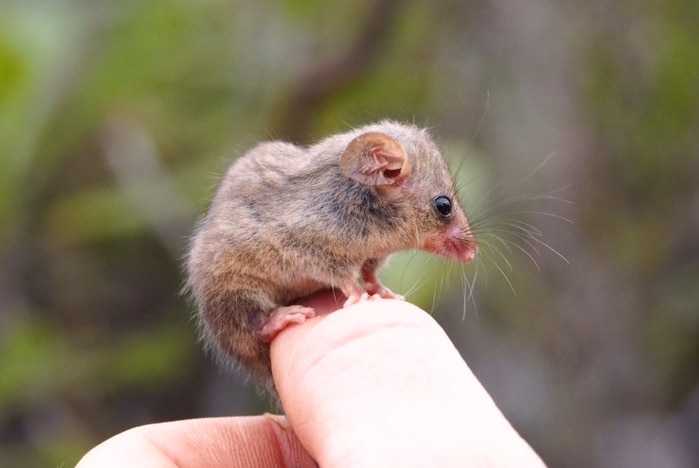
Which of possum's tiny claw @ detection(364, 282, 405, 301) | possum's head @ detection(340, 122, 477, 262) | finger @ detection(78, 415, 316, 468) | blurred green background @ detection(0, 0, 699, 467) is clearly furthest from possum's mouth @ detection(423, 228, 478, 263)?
blurred green background @ detection(0, 0, 699, 467)

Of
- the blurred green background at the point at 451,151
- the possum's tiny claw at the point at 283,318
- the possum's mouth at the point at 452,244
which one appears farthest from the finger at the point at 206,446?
the blurred green background at the point at 451,151

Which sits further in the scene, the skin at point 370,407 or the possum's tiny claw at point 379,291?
the possum's tiny claw at point 379,291

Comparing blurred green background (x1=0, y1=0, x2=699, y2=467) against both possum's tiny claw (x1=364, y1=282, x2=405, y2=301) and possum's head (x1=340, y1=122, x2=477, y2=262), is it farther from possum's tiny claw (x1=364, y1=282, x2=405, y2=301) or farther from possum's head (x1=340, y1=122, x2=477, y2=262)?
possum's tiny claw (x1=364, y1=282, x2=405, y2=301)

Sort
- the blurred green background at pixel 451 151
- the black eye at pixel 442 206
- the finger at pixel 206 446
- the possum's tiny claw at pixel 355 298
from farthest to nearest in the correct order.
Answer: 1. the blurred green background at pixel 451 151
2. the black eye at pixel 442 206
3. the possum's tiny claw at pixel 355 298
4. the finger at pixel 206 446

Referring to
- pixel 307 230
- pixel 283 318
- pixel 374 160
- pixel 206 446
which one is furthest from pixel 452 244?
pixel 206 446

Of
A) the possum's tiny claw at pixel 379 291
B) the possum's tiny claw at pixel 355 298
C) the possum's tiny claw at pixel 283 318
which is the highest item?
the possum's tiny claw at pixel 355 298

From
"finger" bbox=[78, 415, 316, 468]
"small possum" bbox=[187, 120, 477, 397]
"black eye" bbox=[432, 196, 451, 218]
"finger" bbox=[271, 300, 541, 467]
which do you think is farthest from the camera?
"black eye" bbox=[432, 196, 451, 218]

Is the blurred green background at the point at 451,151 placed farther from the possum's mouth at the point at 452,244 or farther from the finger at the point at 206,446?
the finger at the point at 206,446

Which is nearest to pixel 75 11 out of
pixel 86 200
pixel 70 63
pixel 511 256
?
pixel 70 63

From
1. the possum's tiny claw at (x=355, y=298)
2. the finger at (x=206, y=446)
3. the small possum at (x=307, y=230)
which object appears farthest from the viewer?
the small possum at (x=307, y=230)
